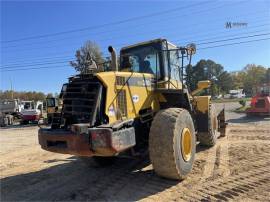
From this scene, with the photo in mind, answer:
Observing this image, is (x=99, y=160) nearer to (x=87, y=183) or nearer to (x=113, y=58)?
(x=87, y=183)

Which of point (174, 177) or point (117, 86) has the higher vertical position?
point (117, 86)

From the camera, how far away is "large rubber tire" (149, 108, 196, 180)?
5.50 m

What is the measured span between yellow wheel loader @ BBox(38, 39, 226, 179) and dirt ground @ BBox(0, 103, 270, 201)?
→ 0.44 meters

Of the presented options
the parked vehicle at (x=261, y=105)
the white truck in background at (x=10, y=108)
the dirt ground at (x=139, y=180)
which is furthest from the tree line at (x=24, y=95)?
the dirt ground at (x=139, y=180)

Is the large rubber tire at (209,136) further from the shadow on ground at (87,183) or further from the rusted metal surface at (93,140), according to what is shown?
the rusted metal surface at (93,140)

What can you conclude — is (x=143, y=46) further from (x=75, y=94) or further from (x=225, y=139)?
(x=225, y=139)

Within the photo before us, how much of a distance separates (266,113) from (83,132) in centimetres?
1638

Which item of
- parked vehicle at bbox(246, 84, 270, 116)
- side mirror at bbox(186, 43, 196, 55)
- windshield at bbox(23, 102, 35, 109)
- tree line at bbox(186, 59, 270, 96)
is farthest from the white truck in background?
tree line at bbox(186, 59, 270, 96)

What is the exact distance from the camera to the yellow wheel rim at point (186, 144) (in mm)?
6017

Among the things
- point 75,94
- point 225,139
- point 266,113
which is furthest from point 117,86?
point 266,113

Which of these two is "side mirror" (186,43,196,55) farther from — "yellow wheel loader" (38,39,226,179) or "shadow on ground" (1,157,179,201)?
"shadow on ground" (1,157,179,201)

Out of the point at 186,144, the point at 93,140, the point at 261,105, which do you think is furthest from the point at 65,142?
the point at 261,105

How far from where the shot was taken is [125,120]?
564 centimetres

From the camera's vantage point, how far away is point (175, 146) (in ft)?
18.2
